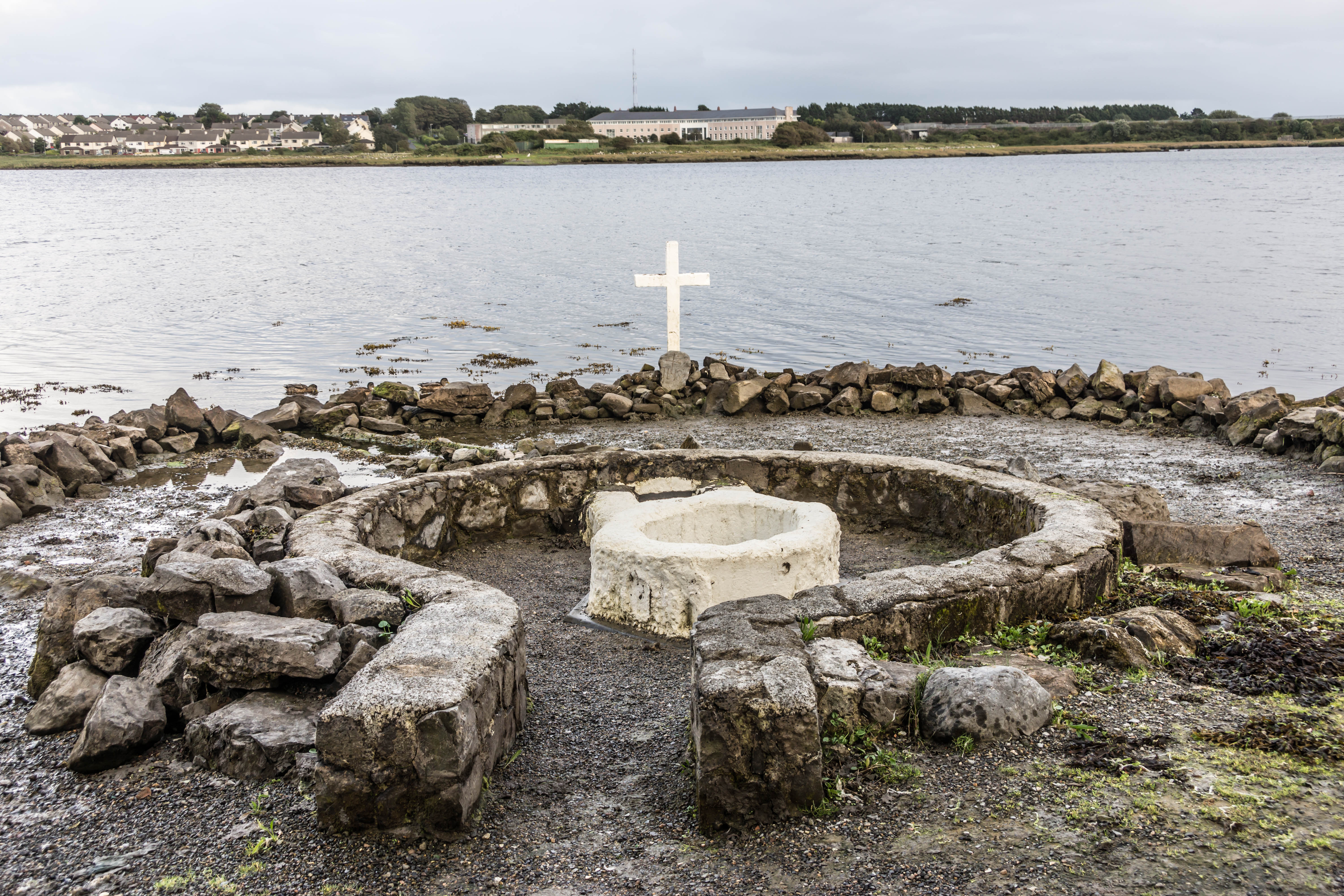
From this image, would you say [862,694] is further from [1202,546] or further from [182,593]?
[1202,546]

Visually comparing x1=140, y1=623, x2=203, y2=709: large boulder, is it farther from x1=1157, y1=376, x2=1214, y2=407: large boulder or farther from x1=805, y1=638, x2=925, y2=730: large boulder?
x1=1157, y1=376, x2=1214, y2=407: large boulder

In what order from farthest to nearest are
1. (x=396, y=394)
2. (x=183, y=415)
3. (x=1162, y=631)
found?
(x=396, y=394) < (x=183, y=415) < (x=1162, y=631)

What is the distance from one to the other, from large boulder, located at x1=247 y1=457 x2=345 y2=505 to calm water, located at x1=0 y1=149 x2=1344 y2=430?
29.6ft

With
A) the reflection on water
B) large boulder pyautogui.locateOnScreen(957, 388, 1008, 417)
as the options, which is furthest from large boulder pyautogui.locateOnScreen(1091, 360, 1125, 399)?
the reflection on water

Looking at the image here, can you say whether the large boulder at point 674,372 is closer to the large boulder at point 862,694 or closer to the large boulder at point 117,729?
the large boulder at point 862,694

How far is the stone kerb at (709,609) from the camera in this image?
399cm

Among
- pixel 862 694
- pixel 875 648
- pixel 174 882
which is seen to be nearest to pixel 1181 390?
pixel 875 648

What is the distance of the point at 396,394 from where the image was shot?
15828 millimetres

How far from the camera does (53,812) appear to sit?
4457 millimetres

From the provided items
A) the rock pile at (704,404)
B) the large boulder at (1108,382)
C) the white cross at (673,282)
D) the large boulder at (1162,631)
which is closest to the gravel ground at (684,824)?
the large boulder at (1162,631)

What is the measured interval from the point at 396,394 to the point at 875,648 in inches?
462

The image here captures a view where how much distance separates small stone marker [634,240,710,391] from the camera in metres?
15.1

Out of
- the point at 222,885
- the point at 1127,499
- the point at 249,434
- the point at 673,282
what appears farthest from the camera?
the point at 673,282

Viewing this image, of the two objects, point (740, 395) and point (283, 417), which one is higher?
point (740, 395)
